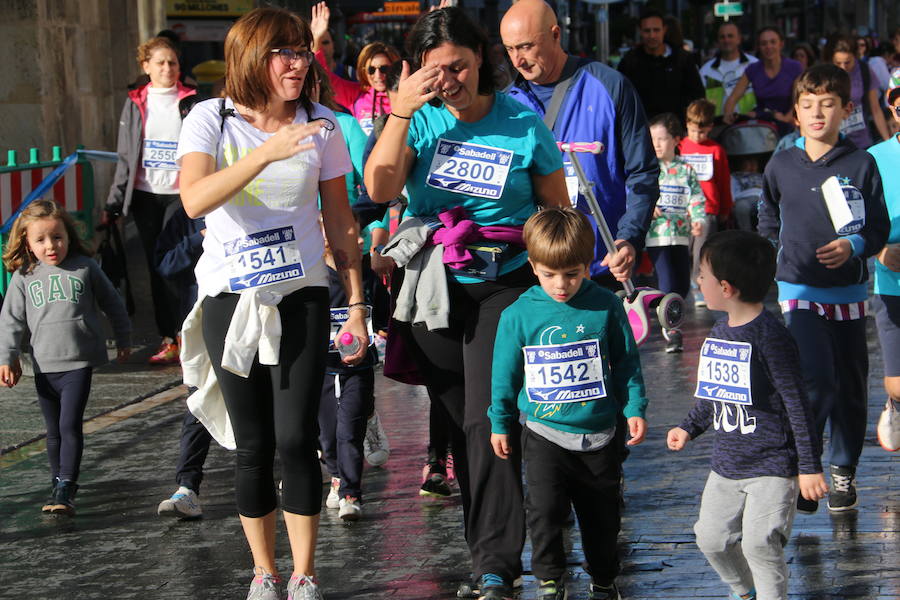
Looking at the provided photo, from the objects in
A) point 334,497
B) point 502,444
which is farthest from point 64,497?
point 502,444

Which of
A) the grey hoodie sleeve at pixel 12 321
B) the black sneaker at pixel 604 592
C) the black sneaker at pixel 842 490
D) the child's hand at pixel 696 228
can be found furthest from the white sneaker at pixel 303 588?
the child's hand at pixel 696 228

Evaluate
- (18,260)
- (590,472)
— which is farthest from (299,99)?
(18,260)

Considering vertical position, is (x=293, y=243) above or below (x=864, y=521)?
above

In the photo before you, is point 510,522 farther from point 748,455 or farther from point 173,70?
point 173,70

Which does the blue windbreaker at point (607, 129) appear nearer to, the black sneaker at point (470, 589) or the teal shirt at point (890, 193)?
the teal shirt at point (890, 193)

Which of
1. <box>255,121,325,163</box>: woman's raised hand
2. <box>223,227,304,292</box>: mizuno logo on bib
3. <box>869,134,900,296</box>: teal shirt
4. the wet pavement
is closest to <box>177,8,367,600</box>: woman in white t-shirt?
<box>223,227,304,292</box>: mizuno logo on bib

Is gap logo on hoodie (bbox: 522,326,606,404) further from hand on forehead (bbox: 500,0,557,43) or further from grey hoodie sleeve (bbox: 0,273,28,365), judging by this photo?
grey hoodie sleeve (bbox: 0,273,28,365)

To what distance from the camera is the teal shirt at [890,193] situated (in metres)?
6.43

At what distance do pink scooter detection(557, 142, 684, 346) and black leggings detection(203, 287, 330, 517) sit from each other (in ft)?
3.74

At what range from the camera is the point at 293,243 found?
17.0 ft

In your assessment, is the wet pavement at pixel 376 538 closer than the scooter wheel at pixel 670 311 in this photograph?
Yes

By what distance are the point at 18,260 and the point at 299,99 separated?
2507mm

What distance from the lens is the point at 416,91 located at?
5016mm

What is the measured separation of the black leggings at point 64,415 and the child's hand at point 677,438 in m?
3.10
